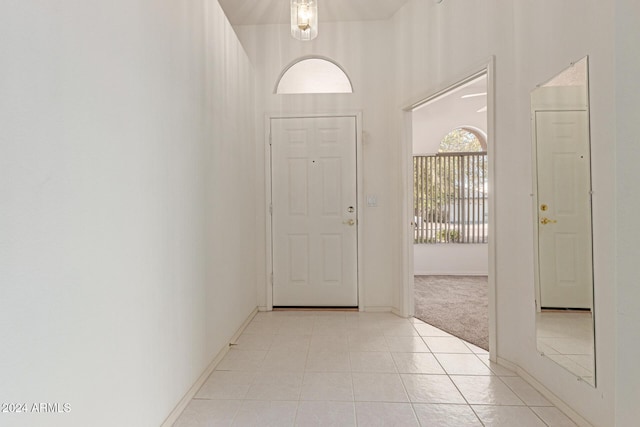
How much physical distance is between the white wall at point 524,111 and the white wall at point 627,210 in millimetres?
690

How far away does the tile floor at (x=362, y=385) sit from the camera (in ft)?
5.50

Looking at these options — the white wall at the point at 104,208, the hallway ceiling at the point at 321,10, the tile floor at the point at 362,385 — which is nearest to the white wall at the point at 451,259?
the tile floor at the point at 362,385

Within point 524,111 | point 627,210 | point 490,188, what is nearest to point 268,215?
point 490,188

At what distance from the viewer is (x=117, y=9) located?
4.10 feet

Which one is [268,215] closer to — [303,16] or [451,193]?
[303,16]

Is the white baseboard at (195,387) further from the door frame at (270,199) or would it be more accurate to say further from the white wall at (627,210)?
the white wall at (627,210)

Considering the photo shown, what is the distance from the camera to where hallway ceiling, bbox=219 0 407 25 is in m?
3.10

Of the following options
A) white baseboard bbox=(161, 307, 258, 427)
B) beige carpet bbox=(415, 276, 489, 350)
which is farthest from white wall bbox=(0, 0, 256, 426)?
beige carpet bbox=(415, 276, 489, 350)

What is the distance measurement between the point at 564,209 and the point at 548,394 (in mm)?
1069

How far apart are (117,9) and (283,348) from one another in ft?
7.67

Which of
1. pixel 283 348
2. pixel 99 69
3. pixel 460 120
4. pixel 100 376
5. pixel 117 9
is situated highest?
pixel 460 120

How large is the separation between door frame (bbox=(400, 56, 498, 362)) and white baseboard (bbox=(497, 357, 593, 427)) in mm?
132

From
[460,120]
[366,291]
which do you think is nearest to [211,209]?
[366,291]

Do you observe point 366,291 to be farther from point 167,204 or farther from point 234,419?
point 167,204
